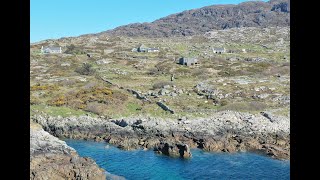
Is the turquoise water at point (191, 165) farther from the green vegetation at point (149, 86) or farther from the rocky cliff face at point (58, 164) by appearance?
the green vegetation at point (149, 86)

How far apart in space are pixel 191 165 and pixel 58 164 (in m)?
12.1

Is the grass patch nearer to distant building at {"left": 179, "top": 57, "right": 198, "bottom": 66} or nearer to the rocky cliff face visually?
the rocky cliff face

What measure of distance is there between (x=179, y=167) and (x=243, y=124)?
15.3m

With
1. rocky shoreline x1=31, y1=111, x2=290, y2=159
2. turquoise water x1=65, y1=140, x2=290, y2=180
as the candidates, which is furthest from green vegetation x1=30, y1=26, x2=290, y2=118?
turquoise water x1=65, y1=140, x2=290, y2=180

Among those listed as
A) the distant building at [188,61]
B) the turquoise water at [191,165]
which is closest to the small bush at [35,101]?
the turquoise water at [191,165]

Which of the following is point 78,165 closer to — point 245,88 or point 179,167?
point 179,167

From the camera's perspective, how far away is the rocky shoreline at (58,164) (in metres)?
27.4

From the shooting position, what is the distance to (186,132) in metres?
43.8

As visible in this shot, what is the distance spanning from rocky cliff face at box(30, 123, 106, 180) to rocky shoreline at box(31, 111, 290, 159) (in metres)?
9.80

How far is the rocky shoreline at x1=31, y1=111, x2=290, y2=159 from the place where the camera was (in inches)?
1560

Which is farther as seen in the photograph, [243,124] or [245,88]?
[245,88]
